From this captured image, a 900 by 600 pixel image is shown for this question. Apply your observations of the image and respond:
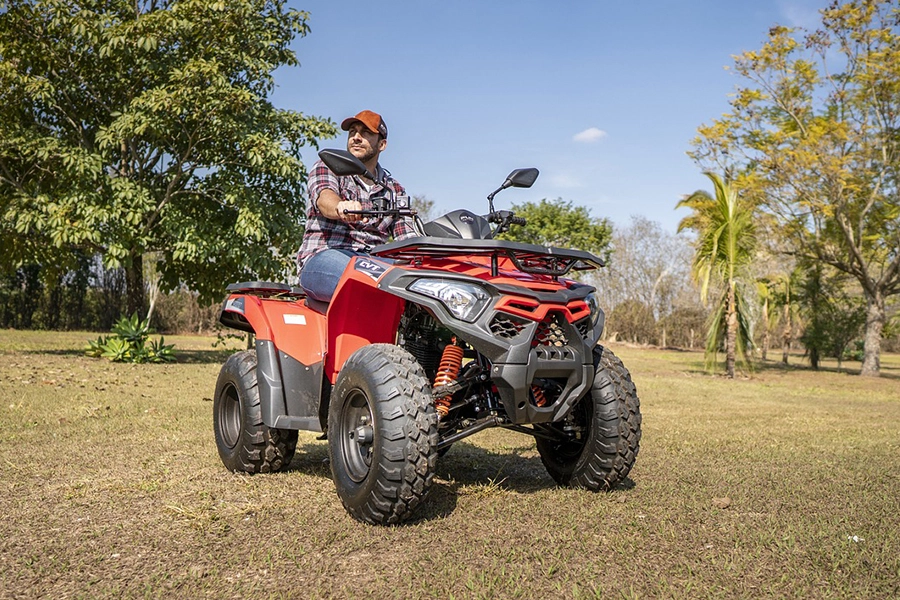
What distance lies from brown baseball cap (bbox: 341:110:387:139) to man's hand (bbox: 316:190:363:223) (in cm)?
52

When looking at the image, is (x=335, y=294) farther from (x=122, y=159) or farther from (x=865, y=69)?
(x=865, y=69)

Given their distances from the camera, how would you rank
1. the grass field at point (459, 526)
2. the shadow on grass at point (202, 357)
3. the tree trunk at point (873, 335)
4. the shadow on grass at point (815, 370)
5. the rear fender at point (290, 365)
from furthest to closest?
the shadow on grass at point (815, 370) < the tree trunk at point (873, 335) < the shadow on grass at point (202, 357) < the rear fender at point (290, 365) < the grass field at point (459, 526)

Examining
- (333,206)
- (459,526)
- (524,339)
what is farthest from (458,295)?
(333,206)

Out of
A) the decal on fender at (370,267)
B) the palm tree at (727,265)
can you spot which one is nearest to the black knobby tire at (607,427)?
the decal on fender at (370,267)

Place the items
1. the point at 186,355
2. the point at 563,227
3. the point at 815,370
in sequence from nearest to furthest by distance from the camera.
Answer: the point at 186,355
the point at 815,370
the point at 563,227

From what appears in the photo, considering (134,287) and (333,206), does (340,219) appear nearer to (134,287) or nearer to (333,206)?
(333,206)

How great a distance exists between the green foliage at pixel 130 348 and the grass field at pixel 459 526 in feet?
29.7

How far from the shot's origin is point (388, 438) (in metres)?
3.22

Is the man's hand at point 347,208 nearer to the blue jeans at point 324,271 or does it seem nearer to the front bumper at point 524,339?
the blue jeans at point 324,271

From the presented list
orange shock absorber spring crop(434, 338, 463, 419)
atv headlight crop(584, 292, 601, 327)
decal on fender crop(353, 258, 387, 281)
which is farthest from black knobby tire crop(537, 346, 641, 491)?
decal on fender crop(353, 258, 387, 281)

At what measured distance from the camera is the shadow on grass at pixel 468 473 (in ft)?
12.8

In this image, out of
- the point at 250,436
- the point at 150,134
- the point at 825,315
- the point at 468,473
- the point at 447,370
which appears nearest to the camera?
the point at 447,370

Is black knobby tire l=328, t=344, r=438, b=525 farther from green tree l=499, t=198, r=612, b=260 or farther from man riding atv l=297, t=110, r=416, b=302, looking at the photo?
green tree l=499, t=198, r=612, b=260

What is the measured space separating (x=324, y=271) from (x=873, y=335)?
77.9 ft
